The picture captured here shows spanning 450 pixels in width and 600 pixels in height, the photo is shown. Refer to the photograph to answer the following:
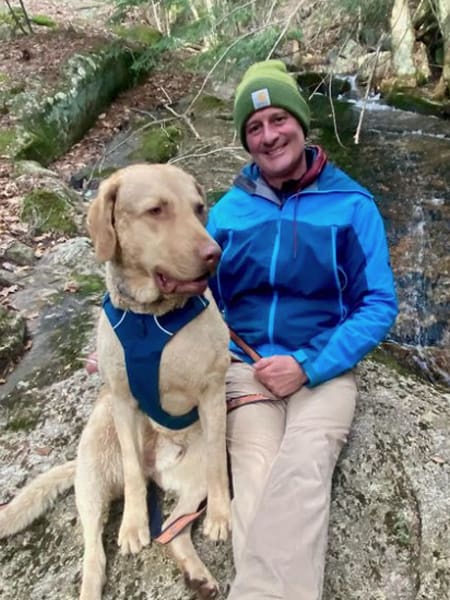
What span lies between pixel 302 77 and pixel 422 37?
3124 mm

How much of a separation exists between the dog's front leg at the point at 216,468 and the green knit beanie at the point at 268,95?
5.18 ft

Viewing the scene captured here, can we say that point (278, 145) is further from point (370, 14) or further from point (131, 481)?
point (370, 14)

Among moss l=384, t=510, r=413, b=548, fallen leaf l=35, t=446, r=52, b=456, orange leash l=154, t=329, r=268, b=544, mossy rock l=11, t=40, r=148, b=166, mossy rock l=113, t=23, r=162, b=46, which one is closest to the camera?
orange leash l=154, t=329, r=268, b=544

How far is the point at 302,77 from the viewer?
52.3 feet

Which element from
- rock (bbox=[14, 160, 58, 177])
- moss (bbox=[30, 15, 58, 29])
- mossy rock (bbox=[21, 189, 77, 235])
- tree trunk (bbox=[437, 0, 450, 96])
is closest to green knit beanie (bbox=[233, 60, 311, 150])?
mossy rock (bbox=[21, 189, 77, 235])

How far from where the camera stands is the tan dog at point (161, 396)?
8.54 ft

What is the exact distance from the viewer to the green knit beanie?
330cm

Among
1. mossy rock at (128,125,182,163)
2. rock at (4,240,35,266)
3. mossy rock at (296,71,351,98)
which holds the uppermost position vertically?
rock at (4,240,35,266)

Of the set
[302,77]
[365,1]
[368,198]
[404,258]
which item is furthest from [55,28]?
[368,198]

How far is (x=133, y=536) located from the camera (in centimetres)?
276

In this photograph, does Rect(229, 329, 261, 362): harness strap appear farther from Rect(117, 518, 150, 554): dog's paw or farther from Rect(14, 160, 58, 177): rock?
Rect(14, 160, 58, 177): rock

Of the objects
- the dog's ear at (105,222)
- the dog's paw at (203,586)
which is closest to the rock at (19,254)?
the dog's ear at (105,222)

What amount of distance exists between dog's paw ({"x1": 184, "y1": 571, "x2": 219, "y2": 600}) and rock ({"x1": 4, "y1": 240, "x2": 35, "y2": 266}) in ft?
15.3

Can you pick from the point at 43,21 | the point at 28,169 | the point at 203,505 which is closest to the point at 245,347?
the point at 203,505
